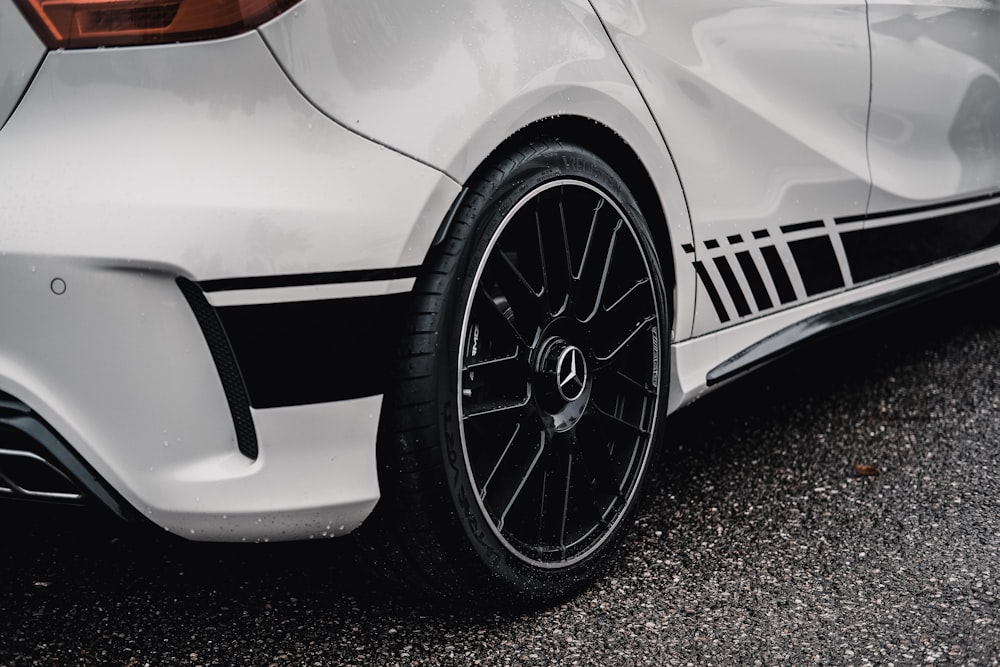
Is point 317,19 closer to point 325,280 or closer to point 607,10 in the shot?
point 325,280

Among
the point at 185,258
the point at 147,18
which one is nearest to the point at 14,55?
the point at 147,18

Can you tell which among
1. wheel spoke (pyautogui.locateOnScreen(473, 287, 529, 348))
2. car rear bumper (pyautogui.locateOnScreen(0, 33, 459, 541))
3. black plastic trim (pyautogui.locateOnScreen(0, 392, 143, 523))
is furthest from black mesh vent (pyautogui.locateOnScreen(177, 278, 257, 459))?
wheel spoke (pyautogui.locateOnScreen(473, 287, 529, 348))

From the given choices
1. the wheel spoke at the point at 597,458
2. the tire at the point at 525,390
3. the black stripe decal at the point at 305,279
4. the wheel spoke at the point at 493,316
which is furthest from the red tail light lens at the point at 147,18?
the wheel spoke at the point at 597,458

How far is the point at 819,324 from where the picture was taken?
2.65 meters

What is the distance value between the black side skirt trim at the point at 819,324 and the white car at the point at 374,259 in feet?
0.54

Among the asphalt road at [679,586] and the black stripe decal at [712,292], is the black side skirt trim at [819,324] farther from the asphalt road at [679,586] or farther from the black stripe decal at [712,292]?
the asphalt road at [679,586]

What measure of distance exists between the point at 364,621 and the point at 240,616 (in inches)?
8.8

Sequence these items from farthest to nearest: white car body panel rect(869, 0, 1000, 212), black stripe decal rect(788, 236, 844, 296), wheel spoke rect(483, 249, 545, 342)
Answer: white car body panel rect(869, 0, 1000, 212) → black stripe decal rect(788, 236, 844, 296) → wheel spoke rect(483, 249, 545, 342)

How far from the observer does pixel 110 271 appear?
1.52 metres

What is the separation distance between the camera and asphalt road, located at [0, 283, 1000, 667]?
6.35 feet

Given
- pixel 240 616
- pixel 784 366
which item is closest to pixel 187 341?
pixel 240 616

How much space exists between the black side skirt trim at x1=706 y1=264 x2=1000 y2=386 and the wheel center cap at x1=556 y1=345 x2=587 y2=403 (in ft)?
1.51

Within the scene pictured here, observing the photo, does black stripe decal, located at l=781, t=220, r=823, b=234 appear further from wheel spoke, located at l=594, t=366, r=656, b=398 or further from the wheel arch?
wheel spoke, located at l=594, t=366, r=656, b=398

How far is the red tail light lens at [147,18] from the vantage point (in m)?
1.53
